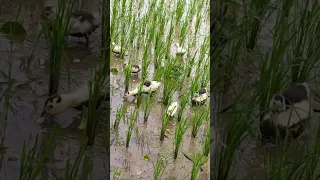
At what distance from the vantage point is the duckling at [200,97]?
13.9 ft

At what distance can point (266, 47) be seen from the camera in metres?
4.76

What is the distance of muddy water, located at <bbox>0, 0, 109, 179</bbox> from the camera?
11.7 ft

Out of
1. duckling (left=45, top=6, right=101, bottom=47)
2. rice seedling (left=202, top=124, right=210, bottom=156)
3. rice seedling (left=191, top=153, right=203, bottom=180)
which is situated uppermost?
duckling (left=45, top=6, right=101, bottom=47)

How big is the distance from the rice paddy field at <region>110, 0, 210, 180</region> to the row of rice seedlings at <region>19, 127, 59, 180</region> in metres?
0.33

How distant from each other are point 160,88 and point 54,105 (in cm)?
78

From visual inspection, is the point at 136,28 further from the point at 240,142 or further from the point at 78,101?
the point at 240,142

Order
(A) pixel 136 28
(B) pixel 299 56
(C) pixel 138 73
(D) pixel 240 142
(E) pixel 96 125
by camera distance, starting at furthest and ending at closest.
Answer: (A) pixel 136 28
(C) pixel 138 73
(B) pixel 299 56
(E) pixel 96 125
(D) pixel 240 142

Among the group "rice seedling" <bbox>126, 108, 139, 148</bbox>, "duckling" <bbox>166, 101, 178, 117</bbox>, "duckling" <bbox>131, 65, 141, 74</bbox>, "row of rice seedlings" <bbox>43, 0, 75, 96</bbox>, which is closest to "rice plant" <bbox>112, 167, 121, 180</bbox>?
"rice seedling" <bbox>126, 108, 139, 148</bbox>

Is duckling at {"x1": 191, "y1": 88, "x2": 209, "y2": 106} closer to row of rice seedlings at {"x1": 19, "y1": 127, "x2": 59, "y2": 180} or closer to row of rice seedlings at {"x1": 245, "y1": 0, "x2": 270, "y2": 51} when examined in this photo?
row of rice seedlings at {"x1": 245, "y1": 0, "x2": 270, "y2": 51}

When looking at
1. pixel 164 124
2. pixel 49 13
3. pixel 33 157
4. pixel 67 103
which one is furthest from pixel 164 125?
pixel 49 13

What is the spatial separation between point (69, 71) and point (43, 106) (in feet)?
1.32

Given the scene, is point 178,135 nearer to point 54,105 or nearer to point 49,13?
point 54,105

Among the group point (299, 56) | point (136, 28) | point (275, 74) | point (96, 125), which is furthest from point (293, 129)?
point (136, 28)

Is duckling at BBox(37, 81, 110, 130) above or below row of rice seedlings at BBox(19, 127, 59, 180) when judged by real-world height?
above
